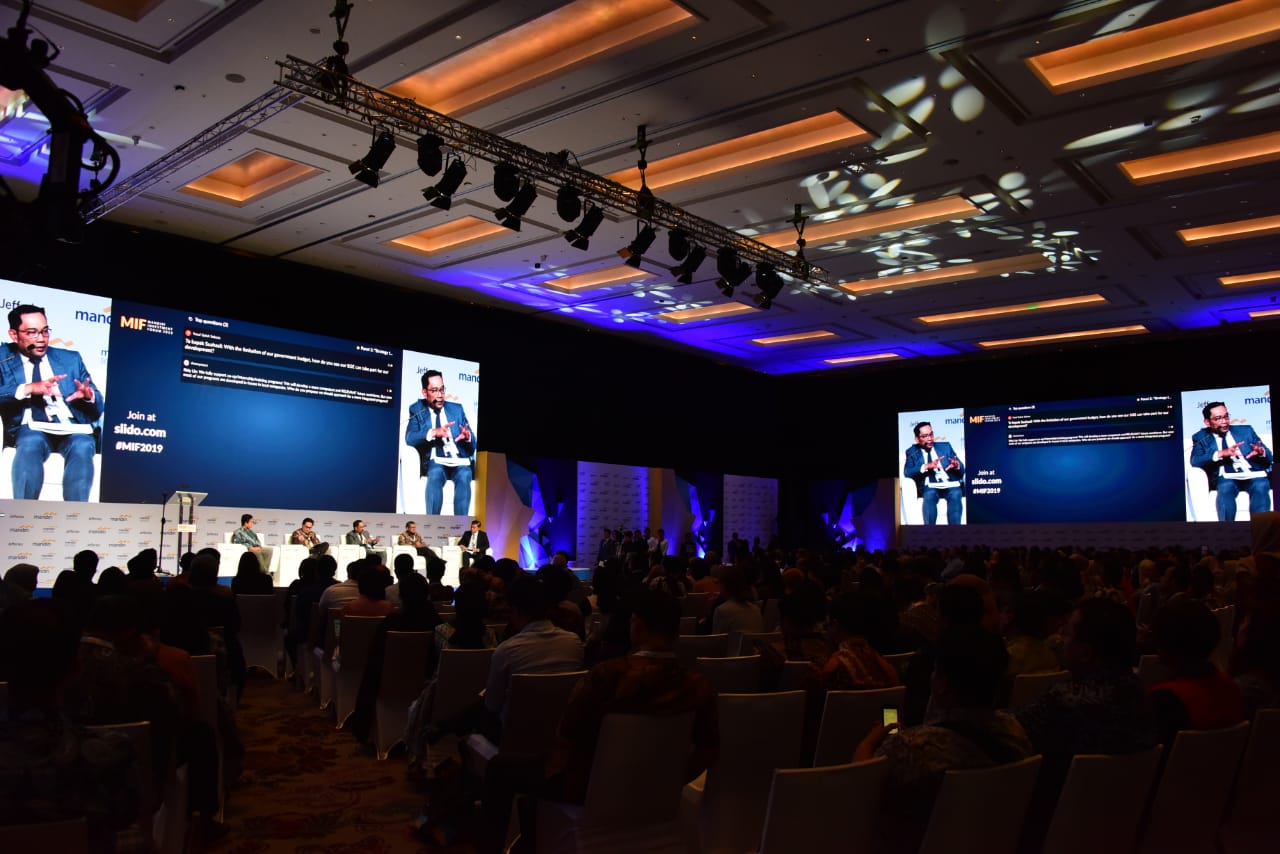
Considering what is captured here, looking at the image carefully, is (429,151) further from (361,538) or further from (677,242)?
(361,538)

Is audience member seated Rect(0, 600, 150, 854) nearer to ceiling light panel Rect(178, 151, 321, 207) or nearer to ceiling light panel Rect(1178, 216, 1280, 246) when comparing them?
ceiling light panel Rect(178, 151, 321, 207)

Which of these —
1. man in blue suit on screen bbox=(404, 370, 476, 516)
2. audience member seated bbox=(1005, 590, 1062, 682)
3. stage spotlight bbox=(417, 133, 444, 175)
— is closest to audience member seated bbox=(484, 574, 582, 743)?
audience member seated bbox=(1005, 590, 1062, 682)

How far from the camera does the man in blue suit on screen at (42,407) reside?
37.0 feet

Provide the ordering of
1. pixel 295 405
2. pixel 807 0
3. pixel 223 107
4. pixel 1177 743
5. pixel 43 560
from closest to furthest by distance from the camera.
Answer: pixel 1177 743 < pixel 807 0 < pixel 223 107 < pixel 43 560 < pixel 295 405

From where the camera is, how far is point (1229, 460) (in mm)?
17641

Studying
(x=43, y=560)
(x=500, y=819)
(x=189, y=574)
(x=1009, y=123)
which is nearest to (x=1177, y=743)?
(x=500, y=819)

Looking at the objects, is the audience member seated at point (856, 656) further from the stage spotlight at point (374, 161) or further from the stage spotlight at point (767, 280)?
the stage spotlight at point (767, 280)

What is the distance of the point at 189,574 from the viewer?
534cm

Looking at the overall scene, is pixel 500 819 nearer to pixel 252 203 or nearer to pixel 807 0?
pixel 807 0

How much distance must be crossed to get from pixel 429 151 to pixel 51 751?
22.4 feet

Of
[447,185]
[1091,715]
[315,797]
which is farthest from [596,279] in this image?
[1091,715]

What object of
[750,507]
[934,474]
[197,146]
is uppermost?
[197,146]

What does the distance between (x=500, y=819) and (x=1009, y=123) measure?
27.0 feet

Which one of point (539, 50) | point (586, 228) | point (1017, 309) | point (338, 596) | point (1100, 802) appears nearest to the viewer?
point (1100, 802)
